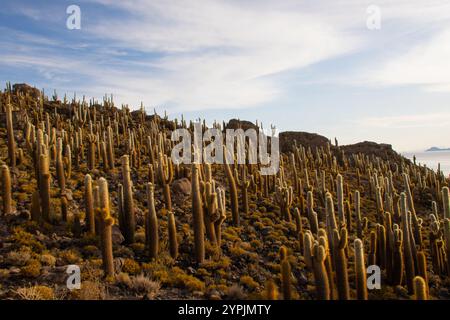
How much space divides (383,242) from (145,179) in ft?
44.6

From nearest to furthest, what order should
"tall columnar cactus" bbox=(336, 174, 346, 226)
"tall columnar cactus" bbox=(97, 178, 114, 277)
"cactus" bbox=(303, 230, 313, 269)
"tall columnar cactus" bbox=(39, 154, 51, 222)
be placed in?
1. "cactus" bbox=(303, 230, 313, 269)
2. "tall columnar cactus" bbox=(97, 178, 114, 277)
3. "tall columnar cactus" bbox=(39, 154, 51, 222)
4. "tall columnar cactus" bbox=(336, 174, 346, 226)

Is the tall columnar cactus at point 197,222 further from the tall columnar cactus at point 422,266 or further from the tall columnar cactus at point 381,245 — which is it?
the tall columnar cactus at point 422,266

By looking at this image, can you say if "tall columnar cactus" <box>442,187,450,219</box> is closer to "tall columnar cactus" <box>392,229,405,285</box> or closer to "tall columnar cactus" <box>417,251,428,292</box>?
"tall columnar cactus" <box>392,229,405,285</box>

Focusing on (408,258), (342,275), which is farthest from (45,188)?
(408,258)

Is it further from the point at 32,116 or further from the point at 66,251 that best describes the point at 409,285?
the point at 32,116

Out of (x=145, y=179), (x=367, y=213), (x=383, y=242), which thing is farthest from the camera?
(x=367, y=213)

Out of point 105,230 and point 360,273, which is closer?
point 360,273

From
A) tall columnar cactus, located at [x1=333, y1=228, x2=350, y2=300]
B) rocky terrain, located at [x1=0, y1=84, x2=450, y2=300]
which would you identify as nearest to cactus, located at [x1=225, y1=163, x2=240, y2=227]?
rocky terrain, located at [x1=0, y1=84, x2=450, y2=300]

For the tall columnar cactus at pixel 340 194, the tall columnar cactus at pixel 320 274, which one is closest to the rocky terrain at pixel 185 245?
the tall columnar cactus at pixel 320 274

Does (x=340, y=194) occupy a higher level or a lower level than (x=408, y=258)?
higher

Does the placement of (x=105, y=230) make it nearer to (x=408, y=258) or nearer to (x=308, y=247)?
(x=308, y=247)

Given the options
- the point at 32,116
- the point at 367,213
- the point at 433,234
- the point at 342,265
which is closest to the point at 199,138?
the point at 32,116

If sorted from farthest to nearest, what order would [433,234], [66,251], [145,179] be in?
[145,179]
[433,234]
[66,251]
